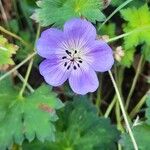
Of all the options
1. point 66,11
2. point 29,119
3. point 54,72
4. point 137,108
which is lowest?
point 137,108

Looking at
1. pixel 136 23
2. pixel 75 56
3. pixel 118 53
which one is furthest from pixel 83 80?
pixel 136 23

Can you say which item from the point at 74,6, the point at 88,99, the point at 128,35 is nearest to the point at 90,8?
the point at 74,6

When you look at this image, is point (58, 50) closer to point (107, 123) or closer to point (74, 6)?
point (74, 6)

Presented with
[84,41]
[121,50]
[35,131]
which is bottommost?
[35,131]

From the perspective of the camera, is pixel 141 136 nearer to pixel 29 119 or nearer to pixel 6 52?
pixel 29 119

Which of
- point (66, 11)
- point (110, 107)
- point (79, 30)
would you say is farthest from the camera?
point (110, 107)

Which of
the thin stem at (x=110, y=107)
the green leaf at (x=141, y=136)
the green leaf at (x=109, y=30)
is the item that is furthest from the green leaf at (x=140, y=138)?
the green leaf at (x=109, y=30)
